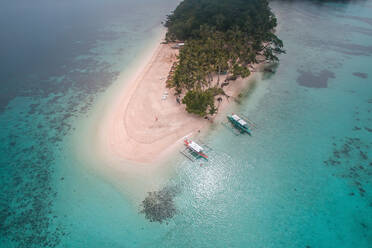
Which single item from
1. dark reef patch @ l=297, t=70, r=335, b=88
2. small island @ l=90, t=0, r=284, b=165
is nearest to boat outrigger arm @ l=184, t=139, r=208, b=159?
small island @ l=90, t=0, r=284, b=165

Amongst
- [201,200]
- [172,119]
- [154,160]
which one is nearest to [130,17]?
[172,119]

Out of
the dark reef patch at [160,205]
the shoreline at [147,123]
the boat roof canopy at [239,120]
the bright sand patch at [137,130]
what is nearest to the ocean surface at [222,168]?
the dark reef patch at [160,205]

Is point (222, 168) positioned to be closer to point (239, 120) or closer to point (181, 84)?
point (239, 120)

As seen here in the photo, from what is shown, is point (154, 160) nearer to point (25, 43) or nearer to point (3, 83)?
point (3, 83)

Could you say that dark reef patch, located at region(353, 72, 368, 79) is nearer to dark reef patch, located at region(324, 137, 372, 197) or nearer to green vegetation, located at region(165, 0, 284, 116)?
green vegetation, located at region(165, 0, 284, 116)

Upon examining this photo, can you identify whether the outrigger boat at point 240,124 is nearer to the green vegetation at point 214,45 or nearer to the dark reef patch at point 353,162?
the green vegetation at point 214,45
